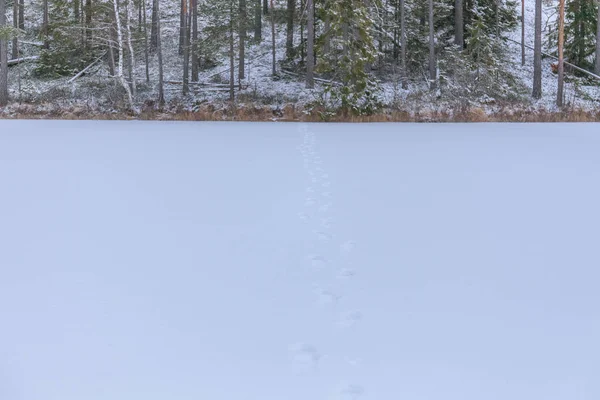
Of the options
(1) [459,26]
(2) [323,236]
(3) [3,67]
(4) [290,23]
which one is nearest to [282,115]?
(4) [290,23]

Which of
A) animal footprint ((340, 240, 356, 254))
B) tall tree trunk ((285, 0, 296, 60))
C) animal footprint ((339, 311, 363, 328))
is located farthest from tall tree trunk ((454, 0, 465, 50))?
animal footprint ((339, 311, 363, 328))

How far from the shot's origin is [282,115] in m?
17.0

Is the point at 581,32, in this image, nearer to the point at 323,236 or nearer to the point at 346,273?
the point at 323,236

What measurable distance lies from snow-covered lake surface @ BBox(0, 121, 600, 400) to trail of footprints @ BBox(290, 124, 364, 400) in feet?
0.05

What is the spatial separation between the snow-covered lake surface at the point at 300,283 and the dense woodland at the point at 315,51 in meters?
10.2

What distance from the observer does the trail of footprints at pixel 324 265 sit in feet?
8.36

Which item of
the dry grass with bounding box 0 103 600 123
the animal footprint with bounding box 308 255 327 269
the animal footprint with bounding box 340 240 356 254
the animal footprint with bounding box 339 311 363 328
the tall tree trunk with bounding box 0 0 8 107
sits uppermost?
the tall tree trunk with bounding box 0 0 8 107

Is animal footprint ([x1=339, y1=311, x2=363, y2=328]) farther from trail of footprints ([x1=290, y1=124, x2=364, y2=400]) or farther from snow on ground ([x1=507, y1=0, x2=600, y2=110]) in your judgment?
snow on ground ([x1=507, y1=0, x2=600, y2=110])

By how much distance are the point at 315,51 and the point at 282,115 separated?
3.50 m

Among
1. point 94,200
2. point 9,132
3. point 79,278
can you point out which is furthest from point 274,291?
point 9,132

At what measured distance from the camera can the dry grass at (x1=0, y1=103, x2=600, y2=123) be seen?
1634 cm

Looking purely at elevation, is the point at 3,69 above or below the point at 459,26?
below

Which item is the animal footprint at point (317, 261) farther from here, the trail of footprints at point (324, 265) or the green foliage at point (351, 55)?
the green foliage at point (351, 55)

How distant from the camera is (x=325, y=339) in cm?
277
